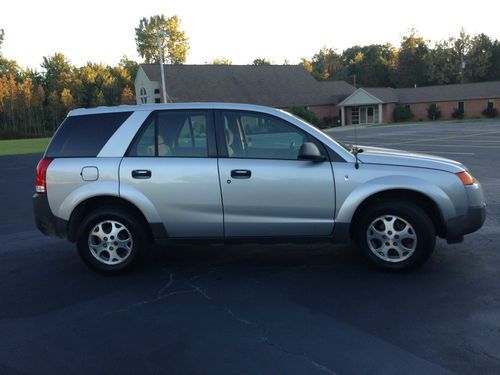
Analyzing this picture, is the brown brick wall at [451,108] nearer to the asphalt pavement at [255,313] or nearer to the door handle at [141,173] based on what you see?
the asphalt pavement at [255,313]

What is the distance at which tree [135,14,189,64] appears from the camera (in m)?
94.4

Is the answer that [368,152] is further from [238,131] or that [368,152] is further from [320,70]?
[320,70]

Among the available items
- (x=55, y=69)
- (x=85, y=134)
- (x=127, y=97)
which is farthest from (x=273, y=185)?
(x=55, y=69)

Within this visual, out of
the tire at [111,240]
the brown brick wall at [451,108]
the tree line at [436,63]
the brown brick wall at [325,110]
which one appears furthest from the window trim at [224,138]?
the tree line at [436,63]

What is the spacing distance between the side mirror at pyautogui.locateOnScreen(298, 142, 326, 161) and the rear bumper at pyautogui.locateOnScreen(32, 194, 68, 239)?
8.93ft

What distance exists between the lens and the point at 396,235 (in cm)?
505

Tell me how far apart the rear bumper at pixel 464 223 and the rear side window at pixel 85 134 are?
3.70 m

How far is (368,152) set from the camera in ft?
17.6

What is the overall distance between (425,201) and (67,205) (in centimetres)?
390

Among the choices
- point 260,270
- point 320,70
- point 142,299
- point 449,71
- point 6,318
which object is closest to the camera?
point 6,318

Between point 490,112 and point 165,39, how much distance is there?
6161 centimetres

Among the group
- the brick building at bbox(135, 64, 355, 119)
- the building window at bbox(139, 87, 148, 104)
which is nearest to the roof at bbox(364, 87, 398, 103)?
the brick building at bbox(135, 64, 355, 119)

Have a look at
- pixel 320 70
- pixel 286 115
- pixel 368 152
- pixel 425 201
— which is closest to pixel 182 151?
pixel 286 115

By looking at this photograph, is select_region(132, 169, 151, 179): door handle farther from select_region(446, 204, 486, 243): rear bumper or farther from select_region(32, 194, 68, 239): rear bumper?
select_region(446, 204, 486, 243): rear bumper
